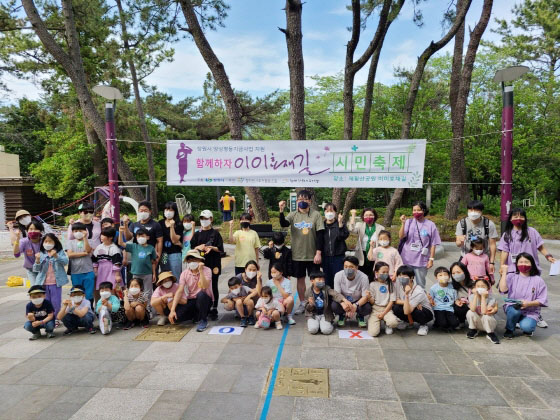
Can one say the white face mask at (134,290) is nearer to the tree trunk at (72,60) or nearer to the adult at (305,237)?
the adult at (305,237)

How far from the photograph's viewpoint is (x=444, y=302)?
206 inches

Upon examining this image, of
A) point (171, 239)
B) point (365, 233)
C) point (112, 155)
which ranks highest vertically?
point (112, 155)

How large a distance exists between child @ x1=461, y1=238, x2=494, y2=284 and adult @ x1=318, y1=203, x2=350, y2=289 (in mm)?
1712

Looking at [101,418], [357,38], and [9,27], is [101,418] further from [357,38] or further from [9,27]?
[9,27]

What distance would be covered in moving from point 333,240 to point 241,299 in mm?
1595

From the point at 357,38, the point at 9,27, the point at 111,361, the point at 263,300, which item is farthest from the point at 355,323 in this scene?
the point at 9,27

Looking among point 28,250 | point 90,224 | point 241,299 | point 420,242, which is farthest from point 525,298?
point 28,250

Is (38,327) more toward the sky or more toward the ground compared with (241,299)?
more toward the ground

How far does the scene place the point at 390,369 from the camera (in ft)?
13.7

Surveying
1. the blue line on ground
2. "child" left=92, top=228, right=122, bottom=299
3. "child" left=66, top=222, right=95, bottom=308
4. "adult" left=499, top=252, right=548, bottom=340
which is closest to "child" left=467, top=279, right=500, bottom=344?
"adult" left=499, top=252, right=548, bottom=340

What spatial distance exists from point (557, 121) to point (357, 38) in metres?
12.3

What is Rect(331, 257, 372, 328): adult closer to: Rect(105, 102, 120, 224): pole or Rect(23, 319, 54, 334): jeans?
Rect(23, 319, 54, 334): jeans

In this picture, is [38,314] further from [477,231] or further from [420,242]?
[477,231]

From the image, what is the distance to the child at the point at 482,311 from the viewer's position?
4.93 metres
